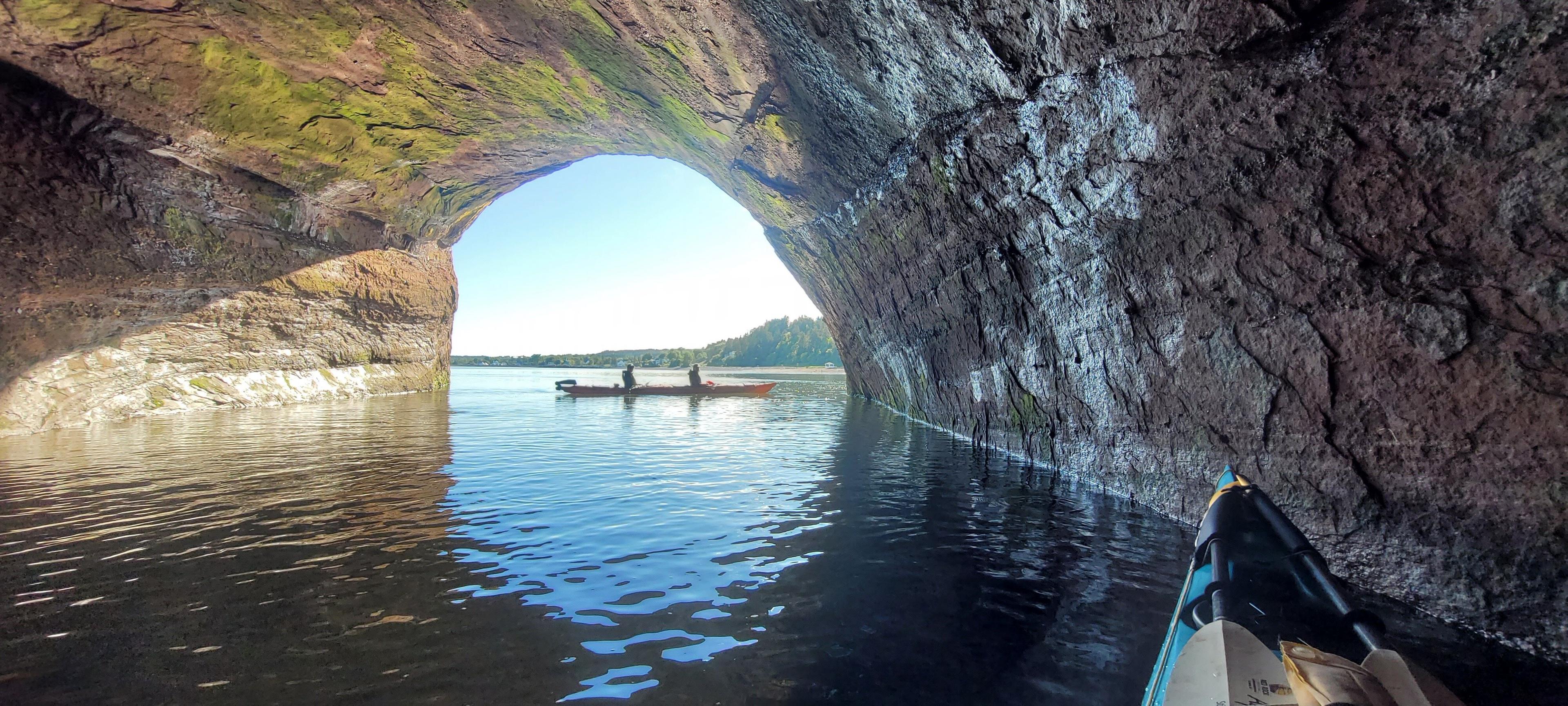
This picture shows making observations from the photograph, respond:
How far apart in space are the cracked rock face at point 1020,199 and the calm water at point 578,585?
4.23 ft

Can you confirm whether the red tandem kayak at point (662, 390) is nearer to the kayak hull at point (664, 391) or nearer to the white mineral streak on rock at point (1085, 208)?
the kayak hull at point (664, 391)

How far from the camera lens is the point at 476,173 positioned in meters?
18.2

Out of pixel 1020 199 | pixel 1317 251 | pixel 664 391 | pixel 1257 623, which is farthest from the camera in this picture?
pixel 664 391

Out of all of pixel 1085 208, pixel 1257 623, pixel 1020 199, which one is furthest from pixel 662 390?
A: pixel 1257 623

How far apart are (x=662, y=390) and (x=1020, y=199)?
21.4 m

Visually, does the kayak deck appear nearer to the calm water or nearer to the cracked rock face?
the calm water

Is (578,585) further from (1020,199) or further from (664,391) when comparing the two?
(664,391)

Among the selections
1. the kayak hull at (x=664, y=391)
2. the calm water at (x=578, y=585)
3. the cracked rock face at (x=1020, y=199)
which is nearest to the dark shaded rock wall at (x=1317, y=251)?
the cracked rock face at (x=1020, y=199)

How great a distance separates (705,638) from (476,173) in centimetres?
1876

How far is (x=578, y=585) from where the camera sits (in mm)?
Answer: 4777

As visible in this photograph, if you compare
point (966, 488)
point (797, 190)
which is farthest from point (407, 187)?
point (966, 488)

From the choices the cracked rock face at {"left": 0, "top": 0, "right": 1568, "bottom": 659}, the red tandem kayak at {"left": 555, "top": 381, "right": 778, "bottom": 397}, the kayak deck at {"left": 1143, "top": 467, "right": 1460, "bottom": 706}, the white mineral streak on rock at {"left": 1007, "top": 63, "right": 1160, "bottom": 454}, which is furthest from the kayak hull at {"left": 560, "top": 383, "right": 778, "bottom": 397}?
the kayak deck at {"left": 1143, "top": 467, "right": 1460, "bottom": 706}

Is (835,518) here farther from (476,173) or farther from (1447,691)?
(476,173)

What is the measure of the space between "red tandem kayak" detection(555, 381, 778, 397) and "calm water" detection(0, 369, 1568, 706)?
16078 mm
